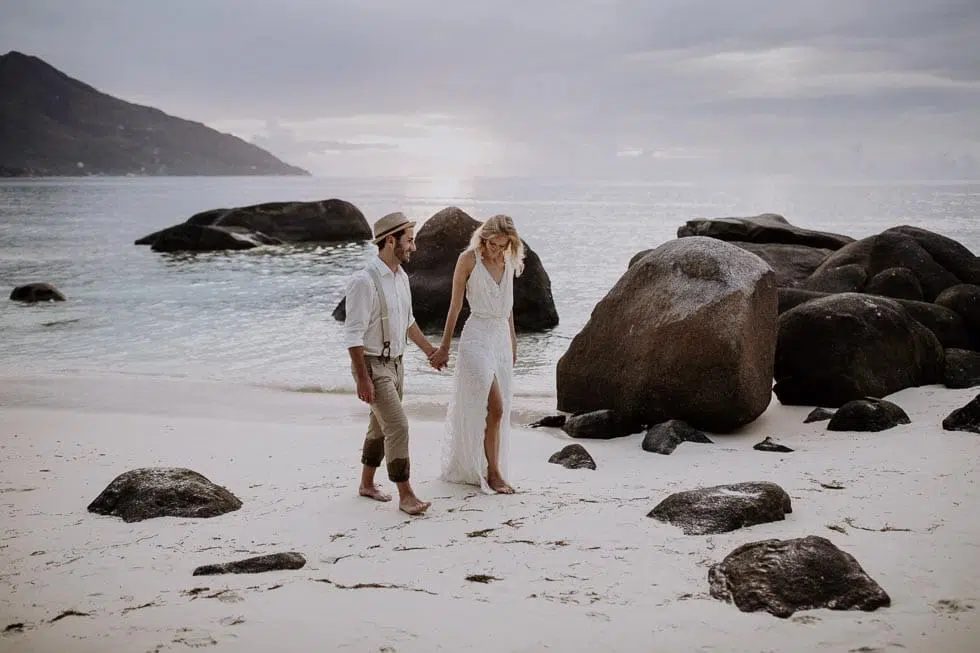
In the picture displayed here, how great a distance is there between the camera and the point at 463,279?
648 centimetres

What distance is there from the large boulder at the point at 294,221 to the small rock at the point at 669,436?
116 ft

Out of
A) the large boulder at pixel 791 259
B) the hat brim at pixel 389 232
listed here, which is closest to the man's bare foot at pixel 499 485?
the hat brim at pixel 389 232

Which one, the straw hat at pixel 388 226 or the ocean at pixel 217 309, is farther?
the ocean at pixel 217 309

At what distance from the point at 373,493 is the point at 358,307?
1447mm

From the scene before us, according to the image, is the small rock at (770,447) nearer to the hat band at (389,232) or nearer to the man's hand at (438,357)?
the man's hand at (438,357)

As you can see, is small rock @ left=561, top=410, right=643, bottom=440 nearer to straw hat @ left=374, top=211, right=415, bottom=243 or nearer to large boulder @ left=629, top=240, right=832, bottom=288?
straw hat @ left=374, top=211, right=415, bottom=243

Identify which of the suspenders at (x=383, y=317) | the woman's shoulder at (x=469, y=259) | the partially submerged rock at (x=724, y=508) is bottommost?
the partially submerged rock at (x=724, y=508)

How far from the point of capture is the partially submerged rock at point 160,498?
19.0 ft

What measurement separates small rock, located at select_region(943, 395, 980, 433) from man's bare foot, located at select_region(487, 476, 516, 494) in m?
4.03

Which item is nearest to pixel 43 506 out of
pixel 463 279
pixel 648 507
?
pixel 463 279

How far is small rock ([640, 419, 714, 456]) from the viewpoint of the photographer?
776cm

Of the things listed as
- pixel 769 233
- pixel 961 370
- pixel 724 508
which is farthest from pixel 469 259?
pixel 769 233

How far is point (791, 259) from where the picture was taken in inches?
628

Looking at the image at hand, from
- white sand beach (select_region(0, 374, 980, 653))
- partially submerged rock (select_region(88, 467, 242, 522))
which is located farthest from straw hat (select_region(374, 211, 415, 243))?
partially submerged rock (select_region(88, 467, 242, 522))
